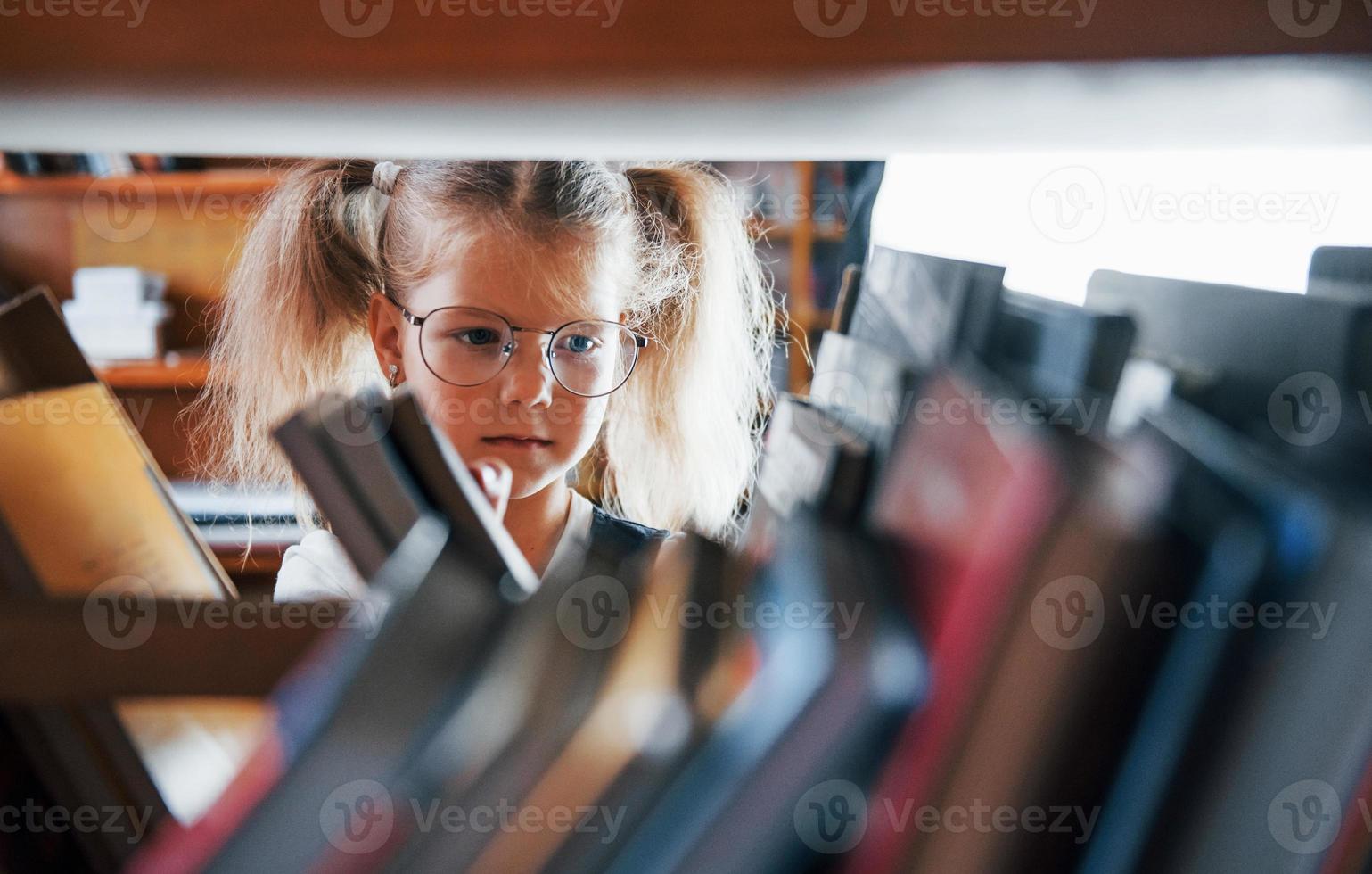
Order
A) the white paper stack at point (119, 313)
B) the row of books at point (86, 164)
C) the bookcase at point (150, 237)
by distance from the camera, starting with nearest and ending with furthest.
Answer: the row of books at point (86, 164) → the bookcase at point (150, 237) → the white paper stack at point (119, 313)

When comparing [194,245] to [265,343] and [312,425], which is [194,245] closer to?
[265,343]

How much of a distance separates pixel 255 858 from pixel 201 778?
113 mm

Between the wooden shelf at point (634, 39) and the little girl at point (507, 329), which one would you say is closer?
the wooden shelf at point (634, 39)

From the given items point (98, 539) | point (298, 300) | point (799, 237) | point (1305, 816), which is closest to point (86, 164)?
point (799, 237)

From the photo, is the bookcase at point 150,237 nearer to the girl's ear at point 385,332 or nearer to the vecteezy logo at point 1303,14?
the girl's ear at point 385,332

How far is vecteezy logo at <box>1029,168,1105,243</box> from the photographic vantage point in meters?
0.56

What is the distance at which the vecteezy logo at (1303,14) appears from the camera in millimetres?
298

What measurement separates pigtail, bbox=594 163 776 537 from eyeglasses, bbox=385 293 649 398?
11 centimetres

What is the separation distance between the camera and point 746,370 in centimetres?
78

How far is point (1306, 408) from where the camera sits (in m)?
0.36
